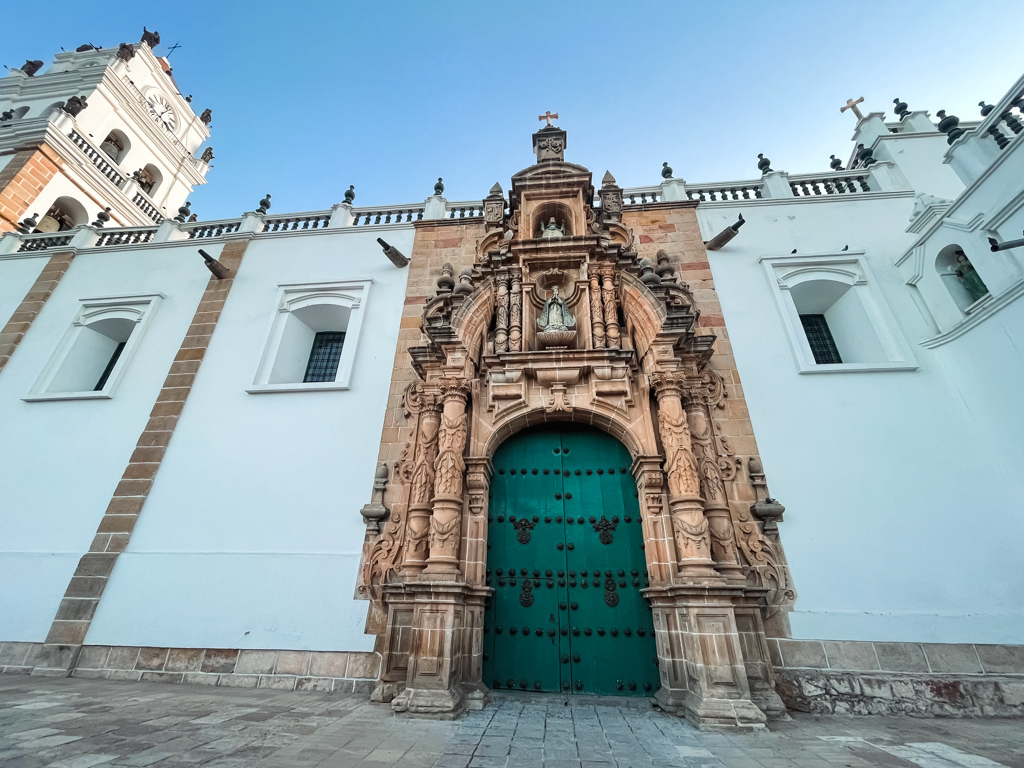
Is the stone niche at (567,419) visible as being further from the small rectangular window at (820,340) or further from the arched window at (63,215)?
the arched window at (63,215)

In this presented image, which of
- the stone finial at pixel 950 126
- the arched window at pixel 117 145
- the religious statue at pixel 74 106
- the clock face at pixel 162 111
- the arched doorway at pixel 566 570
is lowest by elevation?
the arched doorway at pixel 566 570

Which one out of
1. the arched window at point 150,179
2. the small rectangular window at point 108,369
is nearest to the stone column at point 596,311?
the small rectangular window at point 108,369

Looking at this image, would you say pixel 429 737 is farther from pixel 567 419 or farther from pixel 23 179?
pixel 23 179

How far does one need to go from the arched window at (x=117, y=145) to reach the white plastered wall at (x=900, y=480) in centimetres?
2178

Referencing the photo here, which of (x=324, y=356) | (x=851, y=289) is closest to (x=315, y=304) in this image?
(x=324, y=356)

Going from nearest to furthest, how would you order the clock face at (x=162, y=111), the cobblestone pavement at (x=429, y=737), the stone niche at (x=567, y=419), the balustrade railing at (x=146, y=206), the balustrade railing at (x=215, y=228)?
1. the cobblestone pavement at (x=429, y=737)
2. the stone niche at (x=567, y=419)
3. the balustrade railing at (x=215, y=228)
4. the balustrade railing at (x=146, y=206)
5. the clock face at (x=162, y=111)

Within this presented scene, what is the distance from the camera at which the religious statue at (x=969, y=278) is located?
6.62 metres

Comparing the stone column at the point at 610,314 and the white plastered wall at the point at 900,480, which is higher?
the stone column at the point at 610,314

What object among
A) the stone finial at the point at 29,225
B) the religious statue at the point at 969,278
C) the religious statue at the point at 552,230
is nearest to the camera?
the religious statue at the point at 969,278

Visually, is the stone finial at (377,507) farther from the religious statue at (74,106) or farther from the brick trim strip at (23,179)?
the religious statue at (74,106)

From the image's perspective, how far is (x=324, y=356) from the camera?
28.6ft

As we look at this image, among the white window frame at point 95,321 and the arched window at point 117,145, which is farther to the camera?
the arched window at point 117,145

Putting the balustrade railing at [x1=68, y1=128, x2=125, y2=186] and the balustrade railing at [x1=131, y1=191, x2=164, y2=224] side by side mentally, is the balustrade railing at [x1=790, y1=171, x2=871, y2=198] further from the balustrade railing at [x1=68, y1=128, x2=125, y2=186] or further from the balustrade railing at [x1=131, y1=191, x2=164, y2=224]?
the balustrade railing at [x1=68, y1=128, x2=125, y2=186]

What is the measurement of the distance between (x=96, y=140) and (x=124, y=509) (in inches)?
621
